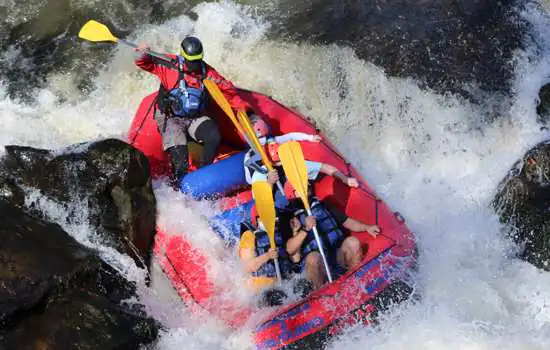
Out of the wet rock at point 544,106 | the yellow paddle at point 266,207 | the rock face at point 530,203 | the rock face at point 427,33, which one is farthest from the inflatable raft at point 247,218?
the wet rock at point 544,106

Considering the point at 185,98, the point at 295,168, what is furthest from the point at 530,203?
the point at 185,98

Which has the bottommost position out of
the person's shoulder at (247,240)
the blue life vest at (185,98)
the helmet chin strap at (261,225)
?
the person's shoulder at (247,240)

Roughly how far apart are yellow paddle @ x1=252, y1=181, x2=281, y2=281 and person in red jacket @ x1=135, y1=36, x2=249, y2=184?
2.27 ft

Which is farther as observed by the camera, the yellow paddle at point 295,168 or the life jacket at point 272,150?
the life jacket at point 272,150

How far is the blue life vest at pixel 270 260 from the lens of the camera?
4117 millimetres

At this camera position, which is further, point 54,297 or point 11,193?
point 11,193

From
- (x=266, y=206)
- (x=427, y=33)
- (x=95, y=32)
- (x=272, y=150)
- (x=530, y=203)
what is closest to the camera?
(x=266, y=206)

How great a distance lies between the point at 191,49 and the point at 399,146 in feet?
6.29

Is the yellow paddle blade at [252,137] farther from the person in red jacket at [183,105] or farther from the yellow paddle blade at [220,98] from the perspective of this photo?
the person in red jacket at [183,105]

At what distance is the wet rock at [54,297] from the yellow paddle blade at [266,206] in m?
0.85

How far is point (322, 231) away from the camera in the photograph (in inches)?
168

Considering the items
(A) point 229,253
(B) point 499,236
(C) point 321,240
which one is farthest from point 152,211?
(B) point 499,236

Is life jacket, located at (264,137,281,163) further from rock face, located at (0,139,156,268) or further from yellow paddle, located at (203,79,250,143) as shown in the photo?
rock face, located at (0,139,156,268)

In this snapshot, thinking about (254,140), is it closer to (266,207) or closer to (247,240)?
(266,207)
